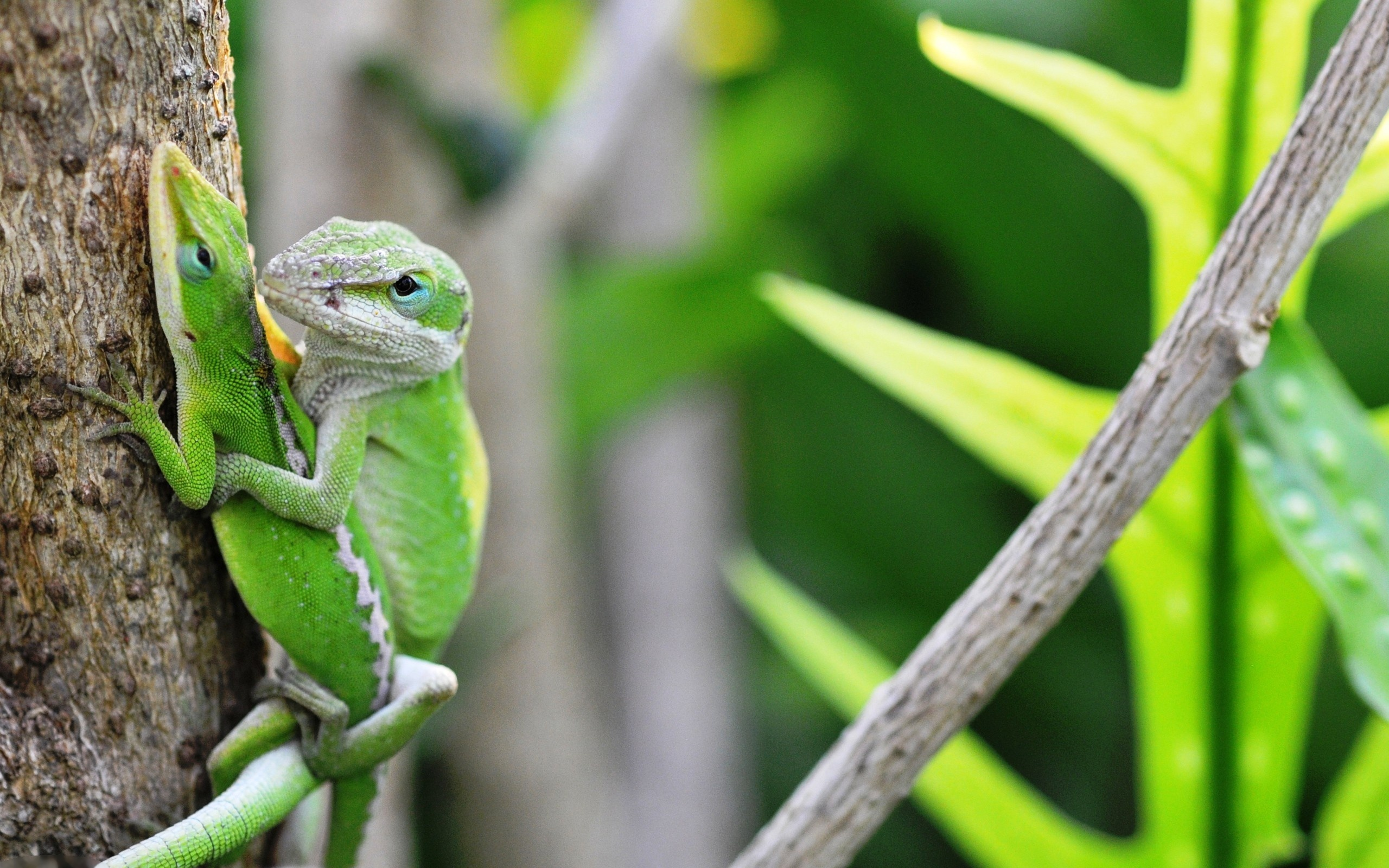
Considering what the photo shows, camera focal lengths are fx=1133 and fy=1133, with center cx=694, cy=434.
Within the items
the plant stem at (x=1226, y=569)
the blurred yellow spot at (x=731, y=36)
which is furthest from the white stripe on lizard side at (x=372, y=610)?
the blurred yellow spot at (x=731, y=36)

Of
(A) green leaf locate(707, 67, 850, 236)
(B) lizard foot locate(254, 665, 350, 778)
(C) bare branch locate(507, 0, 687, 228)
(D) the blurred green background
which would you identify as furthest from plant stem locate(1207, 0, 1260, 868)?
(A) green leaf locate(707, 67, 850, 236)

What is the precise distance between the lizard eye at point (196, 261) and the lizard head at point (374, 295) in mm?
90

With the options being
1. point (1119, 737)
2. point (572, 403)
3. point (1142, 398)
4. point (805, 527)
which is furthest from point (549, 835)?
point (1142, 398)

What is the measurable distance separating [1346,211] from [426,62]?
4.82 ft

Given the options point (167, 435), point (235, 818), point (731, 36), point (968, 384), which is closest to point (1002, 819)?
point (968, 384)

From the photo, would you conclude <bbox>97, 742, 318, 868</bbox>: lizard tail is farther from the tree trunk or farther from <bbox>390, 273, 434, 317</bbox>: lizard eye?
<bbox>390, 273, 434, 317</bbox>: lizard eye

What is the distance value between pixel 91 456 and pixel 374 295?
268 mm

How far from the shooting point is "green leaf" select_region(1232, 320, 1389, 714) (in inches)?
35.9

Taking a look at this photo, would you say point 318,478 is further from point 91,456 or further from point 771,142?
point 771,142

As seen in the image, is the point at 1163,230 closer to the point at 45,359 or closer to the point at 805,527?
the point at 45,359

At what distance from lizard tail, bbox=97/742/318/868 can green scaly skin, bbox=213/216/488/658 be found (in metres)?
0.18

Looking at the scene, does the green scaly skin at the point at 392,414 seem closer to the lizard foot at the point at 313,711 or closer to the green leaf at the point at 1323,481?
the lizard foot at the point at 313,711

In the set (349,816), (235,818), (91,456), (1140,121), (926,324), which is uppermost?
(1140,121)

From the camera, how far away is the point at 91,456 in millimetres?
721
